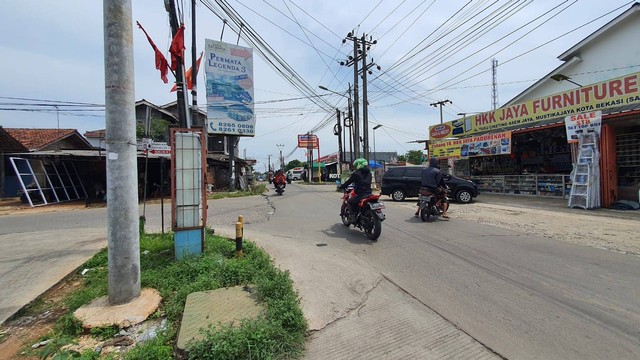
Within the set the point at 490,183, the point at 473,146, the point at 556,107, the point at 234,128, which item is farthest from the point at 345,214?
the point at 234,128

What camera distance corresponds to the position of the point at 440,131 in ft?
72.6

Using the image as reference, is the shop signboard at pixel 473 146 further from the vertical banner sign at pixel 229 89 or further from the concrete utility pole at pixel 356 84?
the vertical banner sign at pixel 229 89

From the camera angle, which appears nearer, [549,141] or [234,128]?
[549,141]

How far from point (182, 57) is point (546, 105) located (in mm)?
15598

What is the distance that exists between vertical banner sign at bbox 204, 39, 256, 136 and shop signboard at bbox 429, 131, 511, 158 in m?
12.0

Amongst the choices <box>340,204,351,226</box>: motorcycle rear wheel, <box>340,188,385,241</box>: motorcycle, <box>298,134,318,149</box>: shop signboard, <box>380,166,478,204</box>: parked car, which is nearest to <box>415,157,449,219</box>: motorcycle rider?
<box>340,204,351,226</box>: motorcycle rear wheel

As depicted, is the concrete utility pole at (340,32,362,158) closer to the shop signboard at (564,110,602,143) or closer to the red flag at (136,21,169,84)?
the shop signboard at (564,110,602,143)

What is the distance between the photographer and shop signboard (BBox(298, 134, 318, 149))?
54.8 m

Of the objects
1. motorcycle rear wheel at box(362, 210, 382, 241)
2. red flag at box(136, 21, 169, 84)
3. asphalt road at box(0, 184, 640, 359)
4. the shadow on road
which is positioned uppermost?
red flag at box(136, 21, 169, 84)

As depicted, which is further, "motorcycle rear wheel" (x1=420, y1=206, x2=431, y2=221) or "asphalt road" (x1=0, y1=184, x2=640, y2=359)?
"motorcycle rear wheel" (x1=420, y1=206, x2=431, y2=221)

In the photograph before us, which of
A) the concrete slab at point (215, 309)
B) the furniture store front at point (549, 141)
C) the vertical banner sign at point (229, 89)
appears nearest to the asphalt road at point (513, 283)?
the concrete slab at point (215, 309)

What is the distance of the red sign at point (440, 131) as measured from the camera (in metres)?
21.7

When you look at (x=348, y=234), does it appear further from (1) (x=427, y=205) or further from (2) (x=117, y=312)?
(2) (x=117, y=312)

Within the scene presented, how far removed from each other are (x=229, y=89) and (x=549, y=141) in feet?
59.3
